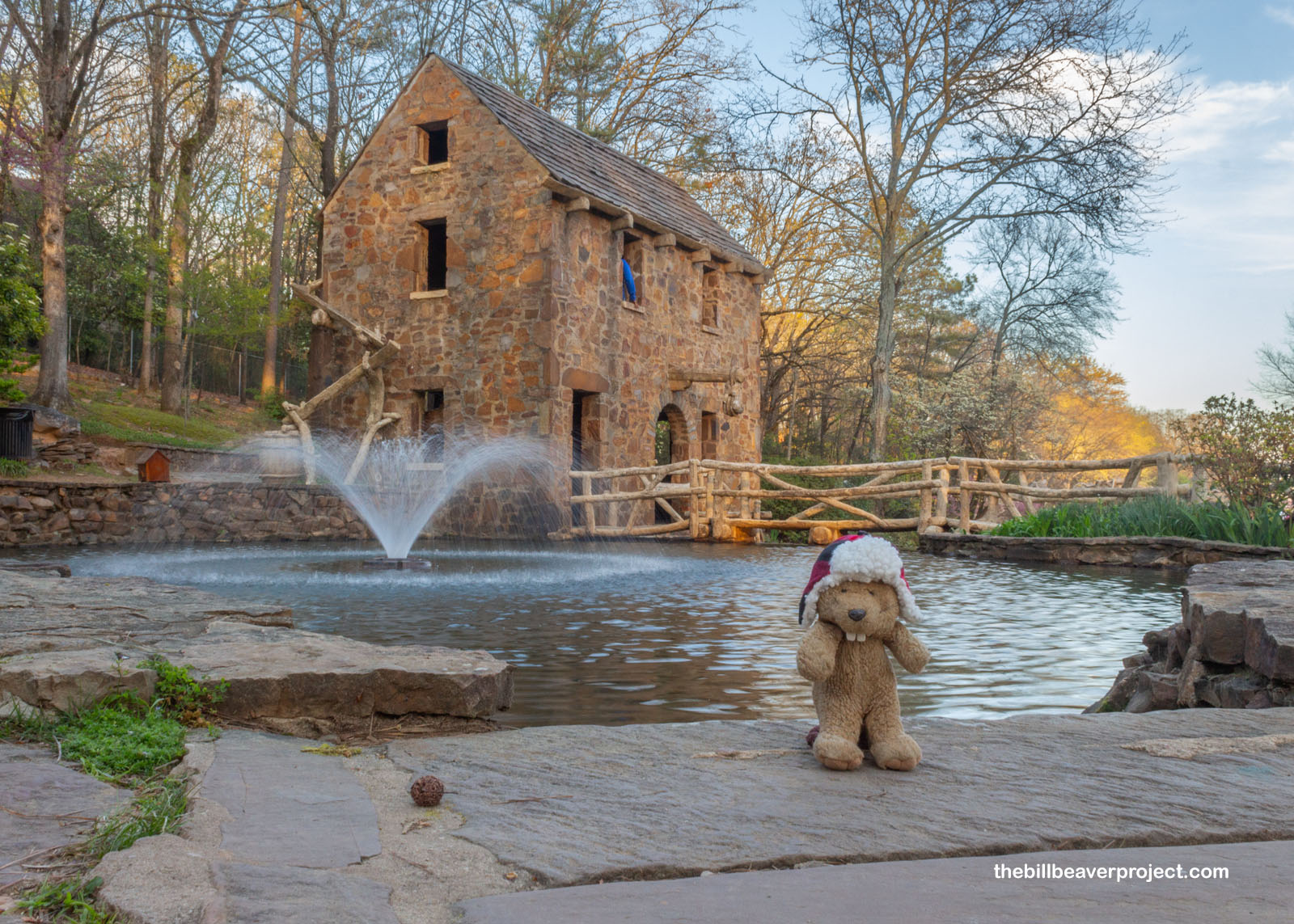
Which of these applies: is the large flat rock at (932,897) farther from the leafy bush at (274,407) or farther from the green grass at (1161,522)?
the leafy bush at (274,407)

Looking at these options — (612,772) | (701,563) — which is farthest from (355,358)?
(612,772)

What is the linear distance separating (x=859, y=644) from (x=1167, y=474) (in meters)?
11.1

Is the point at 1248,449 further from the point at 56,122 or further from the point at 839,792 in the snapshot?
the point at 56,122

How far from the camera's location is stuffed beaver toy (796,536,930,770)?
307cm

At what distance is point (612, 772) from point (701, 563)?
9142 millimetres

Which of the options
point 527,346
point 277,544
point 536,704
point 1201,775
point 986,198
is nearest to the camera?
point 1201,775

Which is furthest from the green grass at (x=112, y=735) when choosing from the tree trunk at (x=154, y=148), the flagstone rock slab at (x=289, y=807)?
the tree trunk at (x=154, y=148)

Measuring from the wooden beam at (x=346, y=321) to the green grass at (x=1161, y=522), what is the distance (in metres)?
10.9

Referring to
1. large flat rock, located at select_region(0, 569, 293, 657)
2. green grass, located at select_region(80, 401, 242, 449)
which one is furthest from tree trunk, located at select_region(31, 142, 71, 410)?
large flat rock, located at select_region(0, 569, 293, 657)

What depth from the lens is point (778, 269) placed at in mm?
29609

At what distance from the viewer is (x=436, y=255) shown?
19344 millimetres

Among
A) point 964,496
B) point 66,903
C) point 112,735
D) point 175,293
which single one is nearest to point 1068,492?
point 964,496

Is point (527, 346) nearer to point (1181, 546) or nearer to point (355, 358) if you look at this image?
point (355, 358)

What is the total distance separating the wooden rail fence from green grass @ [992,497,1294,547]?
444 mm
